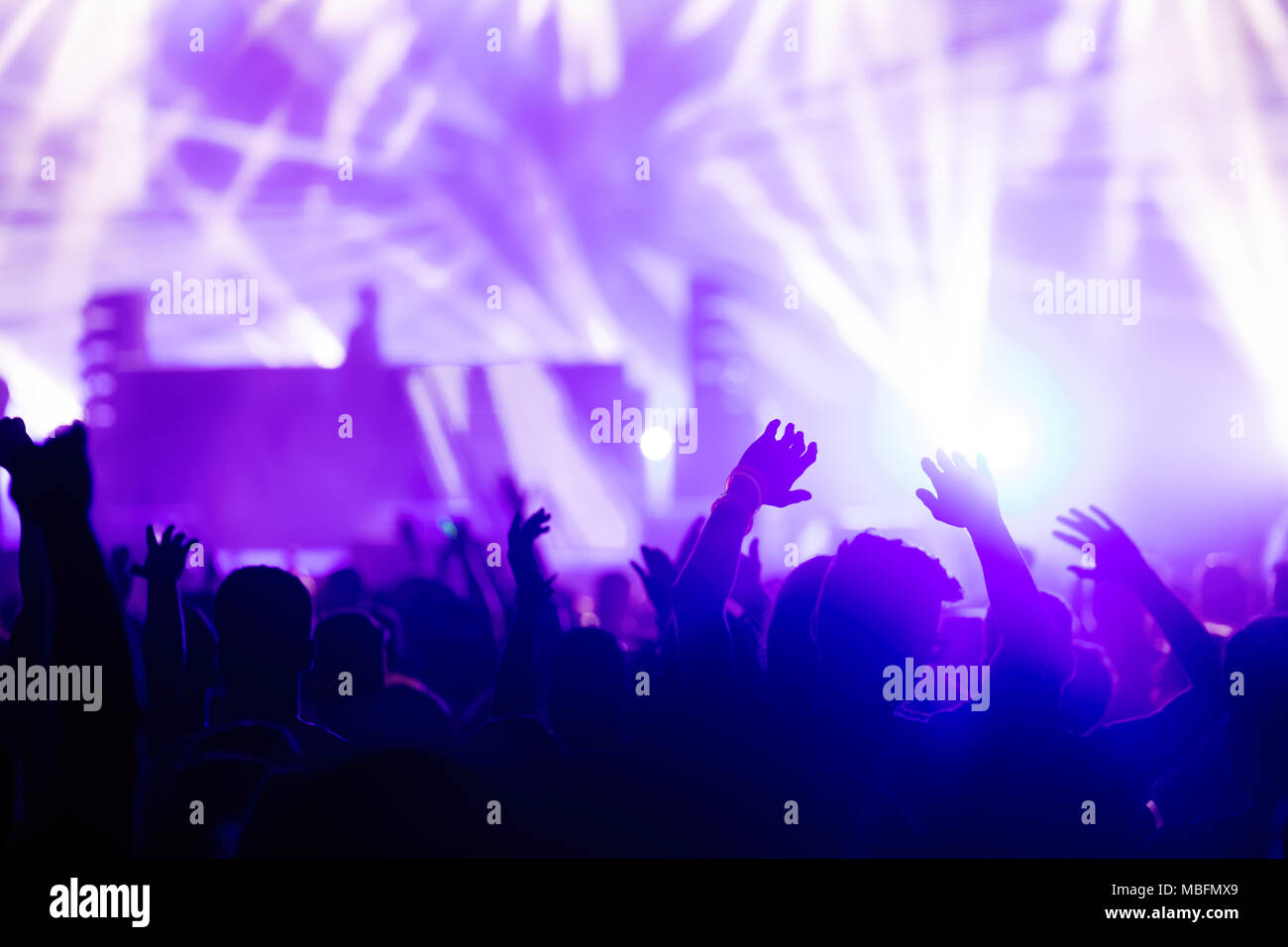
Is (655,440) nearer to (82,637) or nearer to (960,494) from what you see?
(960,494)

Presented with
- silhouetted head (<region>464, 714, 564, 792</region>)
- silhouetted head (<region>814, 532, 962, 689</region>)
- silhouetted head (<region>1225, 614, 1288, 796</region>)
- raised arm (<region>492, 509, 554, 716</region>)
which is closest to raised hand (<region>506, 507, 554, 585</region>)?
raised arm (<region>492, 509, 554, 716</region>)

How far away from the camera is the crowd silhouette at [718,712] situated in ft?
7.18

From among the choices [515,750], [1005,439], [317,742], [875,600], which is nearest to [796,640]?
[875,600]

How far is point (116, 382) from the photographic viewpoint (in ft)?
14.6

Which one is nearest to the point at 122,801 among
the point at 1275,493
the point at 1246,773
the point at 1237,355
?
the point at 1246,773

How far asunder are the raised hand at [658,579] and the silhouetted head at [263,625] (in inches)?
36.9

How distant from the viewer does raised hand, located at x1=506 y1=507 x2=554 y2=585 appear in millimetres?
2695

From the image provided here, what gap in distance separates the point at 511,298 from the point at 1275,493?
4448mm

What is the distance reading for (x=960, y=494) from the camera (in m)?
2.34

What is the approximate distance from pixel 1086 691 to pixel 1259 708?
42 centimetres

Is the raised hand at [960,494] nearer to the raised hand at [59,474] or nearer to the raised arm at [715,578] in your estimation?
the raised arm at [715,578]

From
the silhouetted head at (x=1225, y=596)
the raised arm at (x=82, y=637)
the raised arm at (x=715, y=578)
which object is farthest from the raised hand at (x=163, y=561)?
the silhouetted head at (x=1225, y=596)
